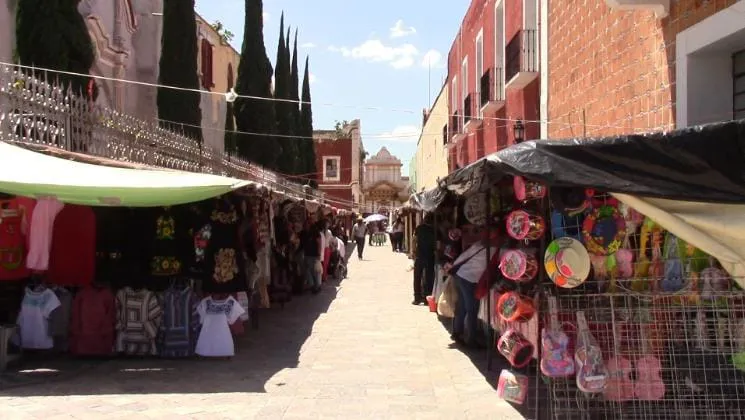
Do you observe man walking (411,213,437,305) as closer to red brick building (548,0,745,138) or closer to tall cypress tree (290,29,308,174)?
red brick building (548,0,745,138)

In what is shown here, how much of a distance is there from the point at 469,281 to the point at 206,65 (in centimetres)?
1970

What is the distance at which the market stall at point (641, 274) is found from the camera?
15.5 ft

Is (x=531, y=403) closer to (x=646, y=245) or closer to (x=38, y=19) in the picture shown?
(x=646, y=245)

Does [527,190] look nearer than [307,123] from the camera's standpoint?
Yes

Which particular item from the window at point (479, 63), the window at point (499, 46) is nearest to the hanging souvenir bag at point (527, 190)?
the window at point (499, 46)

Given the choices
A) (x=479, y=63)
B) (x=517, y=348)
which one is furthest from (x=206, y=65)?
(x=517, y=348)

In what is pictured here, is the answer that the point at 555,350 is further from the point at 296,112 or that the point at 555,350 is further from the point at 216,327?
the point at 296,112

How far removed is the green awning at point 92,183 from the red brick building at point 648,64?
4.67m

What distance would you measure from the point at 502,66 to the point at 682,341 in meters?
10.7

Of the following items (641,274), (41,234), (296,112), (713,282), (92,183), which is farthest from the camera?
(296,112)

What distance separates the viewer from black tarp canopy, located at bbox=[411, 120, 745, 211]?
15.2ft

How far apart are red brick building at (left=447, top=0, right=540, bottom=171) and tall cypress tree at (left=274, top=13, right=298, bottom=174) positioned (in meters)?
10.7

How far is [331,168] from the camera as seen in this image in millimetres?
53438

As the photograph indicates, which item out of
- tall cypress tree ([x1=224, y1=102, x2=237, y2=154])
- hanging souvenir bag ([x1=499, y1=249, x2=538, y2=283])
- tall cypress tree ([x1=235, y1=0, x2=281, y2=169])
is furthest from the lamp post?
tall cypress tree ([x1=224, y1=102, x2=237, y2=154])
